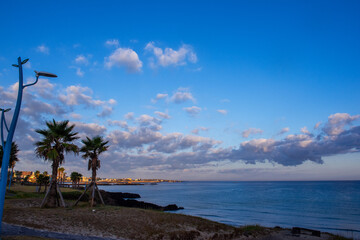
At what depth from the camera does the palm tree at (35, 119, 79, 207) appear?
27969 mm

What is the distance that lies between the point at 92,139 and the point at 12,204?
1172 cm

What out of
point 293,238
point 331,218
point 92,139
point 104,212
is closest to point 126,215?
point 104,212

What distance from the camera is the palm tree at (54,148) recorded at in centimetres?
2797

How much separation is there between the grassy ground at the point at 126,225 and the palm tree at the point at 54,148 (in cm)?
408

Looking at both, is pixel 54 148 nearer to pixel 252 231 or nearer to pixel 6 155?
pixel 6 155

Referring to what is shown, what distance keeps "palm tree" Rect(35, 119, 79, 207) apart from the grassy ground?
408 centimetres

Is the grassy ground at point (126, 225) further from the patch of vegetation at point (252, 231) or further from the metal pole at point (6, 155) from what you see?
the metal pole at point (6, 155)

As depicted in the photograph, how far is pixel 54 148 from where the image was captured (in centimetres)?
2842

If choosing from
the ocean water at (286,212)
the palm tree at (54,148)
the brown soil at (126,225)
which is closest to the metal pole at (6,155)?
the brown soil at (126,225)

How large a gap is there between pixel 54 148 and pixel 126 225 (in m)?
13.2

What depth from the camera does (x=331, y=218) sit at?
47.1 meters

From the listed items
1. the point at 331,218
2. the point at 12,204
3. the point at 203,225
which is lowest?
the point at 331,218

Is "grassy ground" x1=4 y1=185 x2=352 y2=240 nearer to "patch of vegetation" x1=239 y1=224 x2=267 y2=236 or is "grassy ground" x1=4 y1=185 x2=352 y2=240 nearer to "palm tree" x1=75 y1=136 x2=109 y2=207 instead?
"patch of vegetation" x1=239 y1=224 x2=267 y2=236

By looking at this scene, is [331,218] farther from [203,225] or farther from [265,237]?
[203,225]
